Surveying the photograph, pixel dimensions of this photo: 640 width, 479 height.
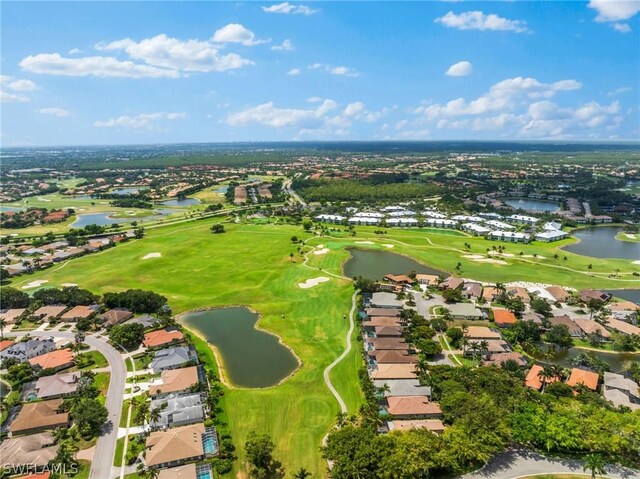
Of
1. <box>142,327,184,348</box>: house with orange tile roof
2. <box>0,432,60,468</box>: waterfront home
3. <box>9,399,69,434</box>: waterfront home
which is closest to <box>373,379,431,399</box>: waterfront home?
<box>142,327,184,348</box>: house with orange tile roof

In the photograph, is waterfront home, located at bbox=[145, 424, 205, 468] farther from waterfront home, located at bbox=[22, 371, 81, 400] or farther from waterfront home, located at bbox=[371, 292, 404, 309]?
waterfront home, located at bbox=[371, 292, 404, 309]

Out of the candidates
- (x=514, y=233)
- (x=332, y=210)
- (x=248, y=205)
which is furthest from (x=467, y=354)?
(x=248, y=205)

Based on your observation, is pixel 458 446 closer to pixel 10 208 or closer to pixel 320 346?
pixel 320 346

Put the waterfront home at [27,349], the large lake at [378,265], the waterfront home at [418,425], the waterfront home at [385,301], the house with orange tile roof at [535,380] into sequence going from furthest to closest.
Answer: the large lake at [378,265] → the waterfront home at [385,301] → the waterfront home at [27,349] → the house with orange tile roof at [535,380] → the waterfront home at [418,425]

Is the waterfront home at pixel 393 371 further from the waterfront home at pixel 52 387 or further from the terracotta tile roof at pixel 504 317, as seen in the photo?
the waterfront home at pixel 52 387

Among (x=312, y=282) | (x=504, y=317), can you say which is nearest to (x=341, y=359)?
(x=504, y=317)

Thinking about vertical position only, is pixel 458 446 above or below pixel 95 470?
above

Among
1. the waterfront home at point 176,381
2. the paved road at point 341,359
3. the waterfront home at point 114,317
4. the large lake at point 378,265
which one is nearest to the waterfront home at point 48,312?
the waterfront home at point 114,317
